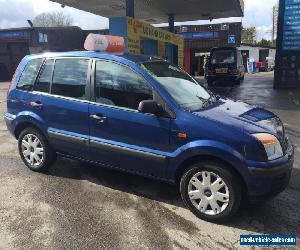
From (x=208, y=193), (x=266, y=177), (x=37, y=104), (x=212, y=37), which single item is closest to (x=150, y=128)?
(x=208, y=193)

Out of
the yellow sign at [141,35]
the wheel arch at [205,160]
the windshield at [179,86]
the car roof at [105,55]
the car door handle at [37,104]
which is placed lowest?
the wheel arch at [205,160]

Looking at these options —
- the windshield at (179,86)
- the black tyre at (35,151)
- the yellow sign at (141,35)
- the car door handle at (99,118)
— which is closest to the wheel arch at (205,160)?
the windshield at (179,86)

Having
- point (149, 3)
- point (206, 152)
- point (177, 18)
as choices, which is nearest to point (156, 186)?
point (206, 152)

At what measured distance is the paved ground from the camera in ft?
12.0

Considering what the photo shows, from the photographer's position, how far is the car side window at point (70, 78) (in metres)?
Answer: 4.87

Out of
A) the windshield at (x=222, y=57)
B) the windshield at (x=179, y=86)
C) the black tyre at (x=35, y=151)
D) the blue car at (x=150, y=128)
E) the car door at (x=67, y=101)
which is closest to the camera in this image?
the blue car at (x=150, y=128)

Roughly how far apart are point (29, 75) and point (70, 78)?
884mm

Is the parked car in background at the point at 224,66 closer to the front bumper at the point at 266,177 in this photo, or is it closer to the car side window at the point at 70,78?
the car side window at the point at 70,78

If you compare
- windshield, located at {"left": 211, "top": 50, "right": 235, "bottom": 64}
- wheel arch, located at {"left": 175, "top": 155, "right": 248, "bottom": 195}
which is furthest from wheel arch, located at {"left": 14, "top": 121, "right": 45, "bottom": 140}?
windshield, located at {"left": 211, "top": 50, "right": 235, "bottom": 64}

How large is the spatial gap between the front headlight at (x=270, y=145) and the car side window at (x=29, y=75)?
3384 mm

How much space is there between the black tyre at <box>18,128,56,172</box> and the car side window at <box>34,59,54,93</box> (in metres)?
0.65

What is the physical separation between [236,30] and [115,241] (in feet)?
119

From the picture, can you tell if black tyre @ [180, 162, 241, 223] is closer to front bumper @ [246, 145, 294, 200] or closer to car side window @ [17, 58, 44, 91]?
front bumper @ [246, 145, 294, 200]

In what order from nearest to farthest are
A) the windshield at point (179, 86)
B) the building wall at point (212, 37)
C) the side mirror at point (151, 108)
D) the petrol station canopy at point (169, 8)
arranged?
the side mirror at point (151, 108) < the windshield at point (179, 86) < the petrol station canopy at point (169, 8) < the building wall at point (212, 37)
